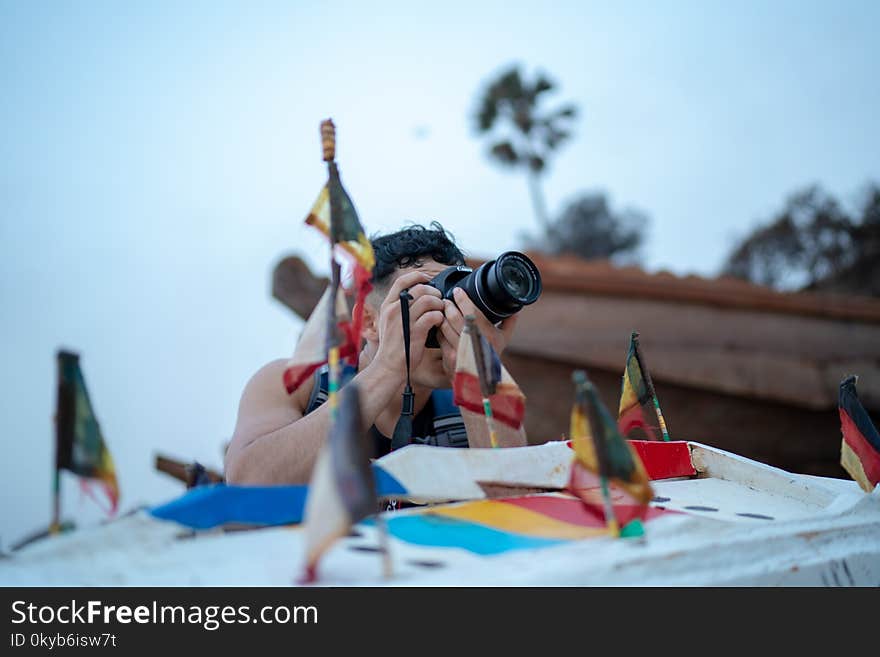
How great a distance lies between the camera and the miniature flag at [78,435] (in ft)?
2.15

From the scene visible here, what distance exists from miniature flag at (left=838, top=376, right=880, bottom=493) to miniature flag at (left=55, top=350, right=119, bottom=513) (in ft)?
3.08

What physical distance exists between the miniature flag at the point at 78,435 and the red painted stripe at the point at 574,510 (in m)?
0.45

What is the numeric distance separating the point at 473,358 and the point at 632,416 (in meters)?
0.36

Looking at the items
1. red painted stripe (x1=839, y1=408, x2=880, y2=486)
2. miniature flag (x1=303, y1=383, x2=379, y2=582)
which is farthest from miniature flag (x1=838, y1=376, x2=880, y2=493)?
miniature flag (x1=303, y1=383, x2=379, y2=582)

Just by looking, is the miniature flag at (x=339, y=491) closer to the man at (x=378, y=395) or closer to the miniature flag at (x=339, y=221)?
the miniature flag at (x=339, y=221)

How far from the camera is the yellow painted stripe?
2.45ft

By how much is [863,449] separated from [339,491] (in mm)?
830

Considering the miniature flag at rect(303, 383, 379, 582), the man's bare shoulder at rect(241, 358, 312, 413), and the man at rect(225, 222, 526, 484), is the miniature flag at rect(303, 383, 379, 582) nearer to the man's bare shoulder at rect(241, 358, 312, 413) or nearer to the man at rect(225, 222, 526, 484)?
the man at rect(225, 222, 526, 484)

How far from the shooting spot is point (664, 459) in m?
1.19

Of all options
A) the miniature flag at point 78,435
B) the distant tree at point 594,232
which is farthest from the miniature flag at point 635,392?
the distant tree at point 594,232
